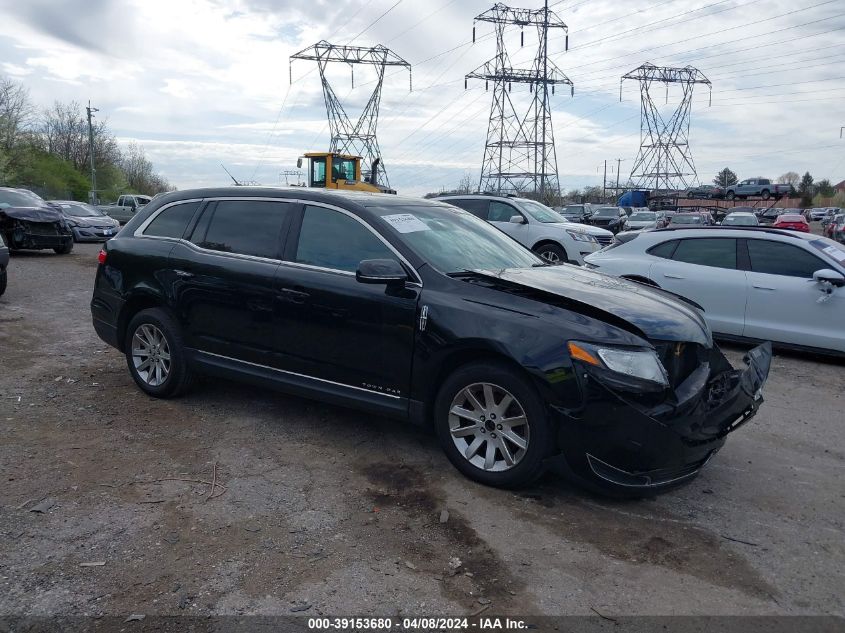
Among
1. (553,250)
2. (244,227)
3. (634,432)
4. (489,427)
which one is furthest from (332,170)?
Result: (634,432)

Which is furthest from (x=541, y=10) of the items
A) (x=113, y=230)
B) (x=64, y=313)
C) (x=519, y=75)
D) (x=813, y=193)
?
(x=813, y=193)

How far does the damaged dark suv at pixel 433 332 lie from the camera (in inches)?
149

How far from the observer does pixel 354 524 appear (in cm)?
372

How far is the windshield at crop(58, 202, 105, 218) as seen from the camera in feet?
75.5

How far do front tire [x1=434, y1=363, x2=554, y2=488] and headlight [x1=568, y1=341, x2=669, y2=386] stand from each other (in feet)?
1.14

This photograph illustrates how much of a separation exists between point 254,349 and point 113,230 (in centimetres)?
2037

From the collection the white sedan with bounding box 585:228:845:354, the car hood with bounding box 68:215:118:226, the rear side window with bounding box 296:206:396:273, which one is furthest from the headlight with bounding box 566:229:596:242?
the car hood with bounding box 68:215:118:226

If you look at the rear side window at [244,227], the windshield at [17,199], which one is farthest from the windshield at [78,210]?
the rear side window at [244,227]

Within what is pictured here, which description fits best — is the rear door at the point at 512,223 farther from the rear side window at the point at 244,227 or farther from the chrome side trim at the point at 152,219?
the rear side window at the point at 244,227

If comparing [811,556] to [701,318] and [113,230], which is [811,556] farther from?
[113,230]

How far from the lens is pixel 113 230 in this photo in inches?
912

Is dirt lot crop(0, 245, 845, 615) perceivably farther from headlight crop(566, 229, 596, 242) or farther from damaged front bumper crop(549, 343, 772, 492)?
headlight crop(566, 229, 596, 242)

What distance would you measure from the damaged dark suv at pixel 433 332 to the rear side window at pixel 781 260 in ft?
10.9

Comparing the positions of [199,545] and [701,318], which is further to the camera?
[701,318]
